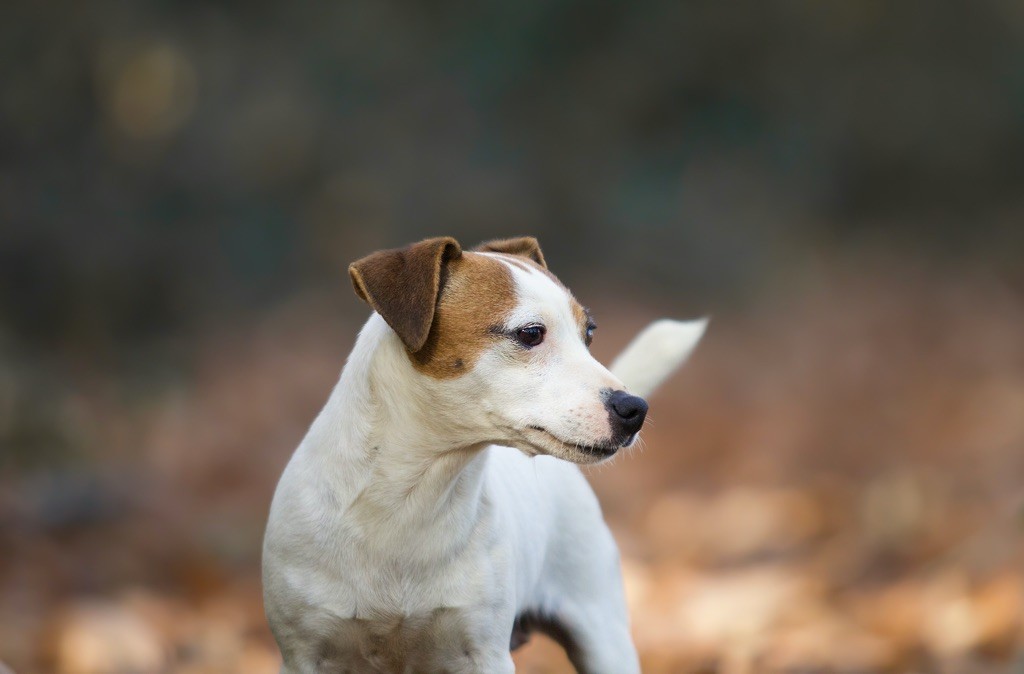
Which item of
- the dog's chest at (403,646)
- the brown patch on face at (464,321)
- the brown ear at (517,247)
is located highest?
the brown ear at (517,247)

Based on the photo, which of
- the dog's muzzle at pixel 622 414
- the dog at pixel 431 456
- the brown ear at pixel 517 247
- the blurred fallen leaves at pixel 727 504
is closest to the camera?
the dog's muzzle at pixel 622 414

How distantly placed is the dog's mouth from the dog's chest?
2.21 feet

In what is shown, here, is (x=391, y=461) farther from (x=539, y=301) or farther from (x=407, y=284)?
(x=539, y=301)

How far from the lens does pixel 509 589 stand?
397 cm

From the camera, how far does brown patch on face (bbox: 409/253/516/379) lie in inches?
145

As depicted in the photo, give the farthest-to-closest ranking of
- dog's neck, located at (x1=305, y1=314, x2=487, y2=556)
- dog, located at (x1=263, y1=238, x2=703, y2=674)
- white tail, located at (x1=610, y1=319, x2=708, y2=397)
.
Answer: white tail, located at (x1=610, y1=319, x2=708, y2=397) < dog's neck, located at (x1=305, y1=314, x2=487, y2=556) < dog, located at (x1=263, y1=238, x2=703, y2=674)

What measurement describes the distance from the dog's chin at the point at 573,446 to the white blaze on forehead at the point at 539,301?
12.5 inches

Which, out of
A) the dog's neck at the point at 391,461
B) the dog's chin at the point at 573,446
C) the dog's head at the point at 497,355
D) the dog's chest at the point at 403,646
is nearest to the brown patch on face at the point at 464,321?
the dog's head at the point at 497,355

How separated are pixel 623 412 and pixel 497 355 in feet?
1.32

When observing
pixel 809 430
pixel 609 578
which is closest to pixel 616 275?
pixel 809 430

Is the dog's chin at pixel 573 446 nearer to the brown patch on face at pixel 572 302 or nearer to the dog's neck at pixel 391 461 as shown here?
the dog's neck at pixel 391 461

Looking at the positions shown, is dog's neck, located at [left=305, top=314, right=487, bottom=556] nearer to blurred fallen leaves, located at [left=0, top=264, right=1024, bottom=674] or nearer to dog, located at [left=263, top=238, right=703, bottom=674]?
dog, located at [left=263, top=238, right=703, bottom=674]

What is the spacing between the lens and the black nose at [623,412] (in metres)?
3.53

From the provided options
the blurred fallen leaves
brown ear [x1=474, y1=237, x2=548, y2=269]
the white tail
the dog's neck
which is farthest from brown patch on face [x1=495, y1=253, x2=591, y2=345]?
the blurred fallen leaves
